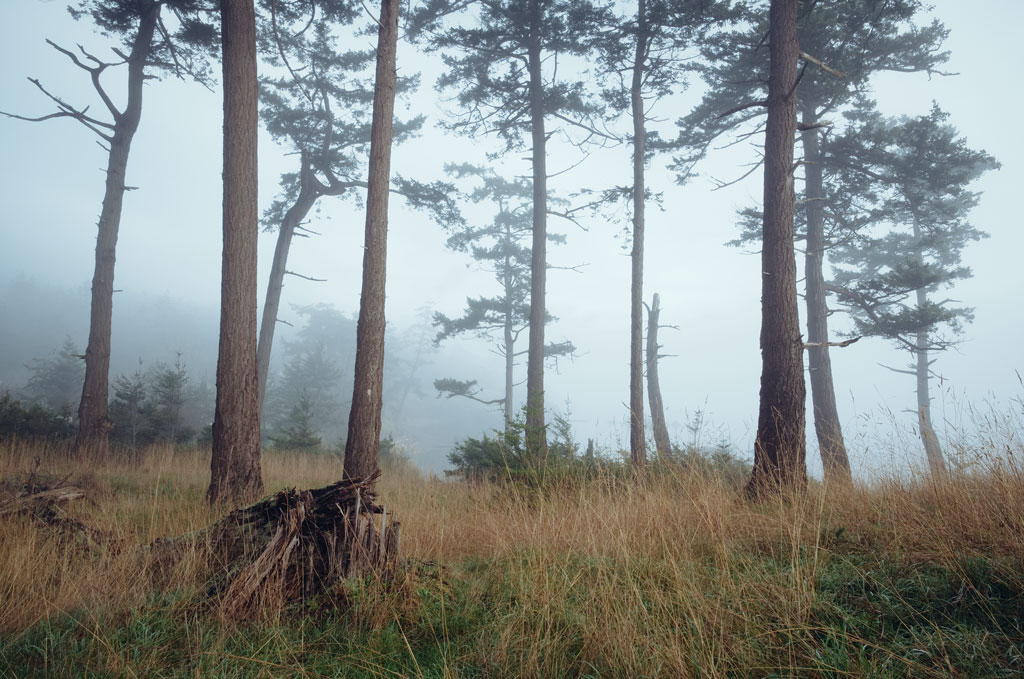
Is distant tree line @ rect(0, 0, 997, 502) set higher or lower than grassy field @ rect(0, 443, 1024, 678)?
higher

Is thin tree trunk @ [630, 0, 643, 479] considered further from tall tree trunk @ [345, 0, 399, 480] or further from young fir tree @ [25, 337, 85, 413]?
young fir tree @ [25, 337, 85, 413]

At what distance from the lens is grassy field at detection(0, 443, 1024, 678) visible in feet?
7.04

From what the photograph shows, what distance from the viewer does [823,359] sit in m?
12.2

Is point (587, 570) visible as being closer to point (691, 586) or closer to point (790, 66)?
point (691, 586)

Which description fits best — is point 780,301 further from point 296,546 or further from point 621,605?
point 296,546

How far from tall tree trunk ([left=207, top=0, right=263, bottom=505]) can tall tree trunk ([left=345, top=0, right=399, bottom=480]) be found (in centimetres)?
122

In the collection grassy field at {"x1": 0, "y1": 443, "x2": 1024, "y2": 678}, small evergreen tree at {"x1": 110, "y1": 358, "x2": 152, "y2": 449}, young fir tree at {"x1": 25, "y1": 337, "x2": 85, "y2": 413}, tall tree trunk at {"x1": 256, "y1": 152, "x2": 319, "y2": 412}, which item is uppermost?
tall tree trunk at {"x1": 256, "y1": 152, "x2": 319, "y2": 412}

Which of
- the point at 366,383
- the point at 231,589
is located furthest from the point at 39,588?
the point at 366,383

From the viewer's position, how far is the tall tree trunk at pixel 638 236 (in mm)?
12719

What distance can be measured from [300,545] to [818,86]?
14.5m

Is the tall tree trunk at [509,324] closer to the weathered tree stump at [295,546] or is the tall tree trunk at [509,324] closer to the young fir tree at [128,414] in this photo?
the young fir tree at [128,414]

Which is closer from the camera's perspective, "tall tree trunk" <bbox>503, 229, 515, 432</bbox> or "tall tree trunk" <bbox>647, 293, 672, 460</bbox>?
"tall tree trunk" <bbox>647, 293, 672, 460</bbox>

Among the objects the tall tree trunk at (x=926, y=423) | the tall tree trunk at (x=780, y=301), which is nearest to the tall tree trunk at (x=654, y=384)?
the tall tree trunk at (x=926, y=423)

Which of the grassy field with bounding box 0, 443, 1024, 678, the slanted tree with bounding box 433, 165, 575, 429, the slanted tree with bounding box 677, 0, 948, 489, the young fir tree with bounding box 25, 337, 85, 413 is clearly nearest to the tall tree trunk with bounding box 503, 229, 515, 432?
the slanted tree with bounding box 433, 165, 575, 429
